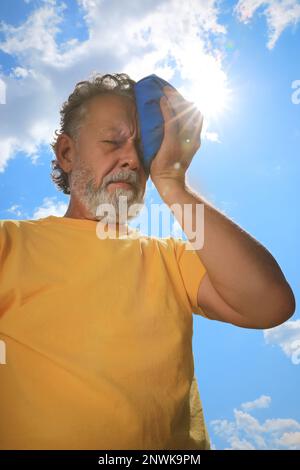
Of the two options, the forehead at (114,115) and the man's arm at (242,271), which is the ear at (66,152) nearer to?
the forehead at (114,115)

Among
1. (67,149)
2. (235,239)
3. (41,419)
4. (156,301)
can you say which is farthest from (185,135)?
(41,419)

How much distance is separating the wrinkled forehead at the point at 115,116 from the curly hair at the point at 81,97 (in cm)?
11

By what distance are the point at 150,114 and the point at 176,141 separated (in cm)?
29

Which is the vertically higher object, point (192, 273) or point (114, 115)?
point (114, 115)

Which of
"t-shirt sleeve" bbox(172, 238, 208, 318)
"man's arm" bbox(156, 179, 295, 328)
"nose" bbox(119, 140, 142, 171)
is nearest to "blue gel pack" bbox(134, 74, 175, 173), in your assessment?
"nose" bbox(119, 140, 142, 171)

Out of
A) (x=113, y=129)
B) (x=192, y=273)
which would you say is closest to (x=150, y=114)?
(x=113, y=129)

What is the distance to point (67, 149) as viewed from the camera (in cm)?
290

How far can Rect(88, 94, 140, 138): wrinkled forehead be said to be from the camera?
2545 millimetres

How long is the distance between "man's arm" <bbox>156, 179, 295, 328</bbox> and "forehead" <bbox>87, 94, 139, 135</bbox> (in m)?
1.05

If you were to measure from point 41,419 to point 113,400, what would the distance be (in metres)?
0.30

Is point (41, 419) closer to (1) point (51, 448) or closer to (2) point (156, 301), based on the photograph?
(1) point (51, 448)

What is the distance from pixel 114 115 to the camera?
2.62 m

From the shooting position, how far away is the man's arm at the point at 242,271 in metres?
1.55

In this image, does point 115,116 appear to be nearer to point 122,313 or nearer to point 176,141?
point 176,141
